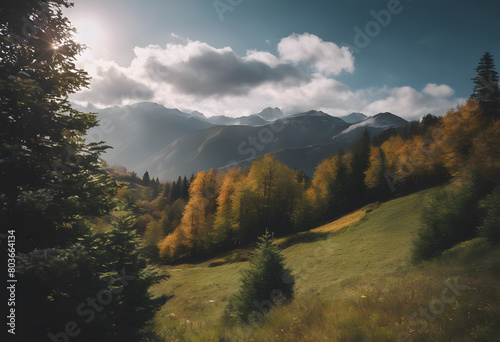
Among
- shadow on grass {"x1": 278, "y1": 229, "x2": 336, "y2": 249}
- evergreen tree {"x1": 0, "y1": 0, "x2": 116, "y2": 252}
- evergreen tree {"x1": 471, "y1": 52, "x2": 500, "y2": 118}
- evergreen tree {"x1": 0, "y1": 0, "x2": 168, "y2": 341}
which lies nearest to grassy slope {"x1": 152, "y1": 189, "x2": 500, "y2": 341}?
shadow on grass {"x1": 278, "y1": 229, "x2": 336, "y2": 249}

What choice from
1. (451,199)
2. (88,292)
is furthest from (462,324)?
(451,199)

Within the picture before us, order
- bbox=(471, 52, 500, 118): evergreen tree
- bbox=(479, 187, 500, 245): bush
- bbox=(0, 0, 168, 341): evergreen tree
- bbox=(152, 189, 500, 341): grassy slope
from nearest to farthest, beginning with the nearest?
bbox=(0, 0, 168, 341): evergreen tree < bbox=(152, 189, 500, 341): grassy slope < bbox=(479, 187, 500, 245): bush < bbox=(471, 52, 500, 118): evergreen tree

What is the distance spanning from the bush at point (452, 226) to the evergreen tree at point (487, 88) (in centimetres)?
2604

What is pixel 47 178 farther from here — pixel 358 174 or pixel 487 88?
pixel 358 174

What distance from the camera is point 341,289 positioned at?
52.8ft

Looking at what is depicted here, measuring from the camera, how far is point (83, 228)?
26.9ft

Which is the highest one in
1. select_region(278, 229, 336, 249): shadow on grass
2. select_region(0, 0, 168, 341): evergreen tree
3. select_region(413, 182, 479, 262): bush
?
select_region(0, 0, 168, 341): evergreen tree

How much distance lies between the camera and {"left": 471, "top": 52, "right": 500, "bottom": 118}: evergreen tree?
3512 centimetres

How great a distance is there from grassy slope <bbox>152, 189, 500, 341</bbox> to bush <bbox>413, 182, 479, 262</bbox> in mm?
2527

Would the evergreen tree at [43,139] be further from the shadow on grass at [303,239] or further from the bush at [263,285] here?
the shadow on grass at [303,239]

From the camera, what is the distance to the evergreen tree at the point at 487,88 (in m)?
35.1

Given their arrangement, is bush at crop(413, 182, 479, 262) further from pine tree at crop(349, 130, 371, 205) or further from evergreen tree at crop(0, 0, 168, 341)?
pine tree at crop(349, 130, 371, 205)

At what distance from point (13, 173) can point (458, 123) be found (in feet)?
176

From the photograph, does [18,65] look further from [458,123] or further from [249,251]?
[458,123]
